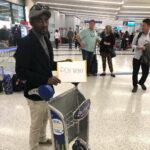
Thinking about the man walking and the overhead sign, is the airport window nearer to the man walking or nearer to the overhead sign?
the man walking

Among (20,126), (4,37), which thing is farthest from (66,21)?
(20,126)

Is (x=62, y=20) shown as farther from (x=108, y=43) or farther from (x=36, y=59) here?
(x=36, y=59)

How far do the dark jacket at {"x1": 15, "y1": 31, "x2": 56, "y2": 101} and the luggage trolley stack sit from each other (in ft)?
0.78

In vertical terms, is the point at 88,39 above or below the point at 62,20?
below

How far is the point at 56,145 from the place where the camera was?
60.0 inches

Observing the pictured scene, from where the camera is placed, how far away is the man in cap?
1.64 meters

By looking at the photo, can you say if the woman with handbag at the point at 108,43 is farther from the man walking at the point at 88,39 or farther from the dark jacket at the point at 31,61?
the dark jacket at the point at 31,61

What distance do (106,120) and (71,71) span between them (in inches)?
64.3

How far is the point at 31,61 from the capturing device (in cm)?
172

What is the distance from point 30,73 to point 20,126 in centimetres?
140

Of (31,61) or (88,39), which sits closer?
(31,61)

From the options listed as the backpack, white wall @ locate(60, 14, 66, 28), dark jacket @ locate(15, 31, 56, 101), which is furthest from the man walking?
white wall @ locate(60, 14, 66, 28)

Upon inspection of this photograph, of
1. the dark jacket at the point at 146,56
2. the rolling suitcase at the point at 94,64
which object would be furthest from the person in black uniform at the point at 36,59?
the rolling suitcase at the point at 94,64

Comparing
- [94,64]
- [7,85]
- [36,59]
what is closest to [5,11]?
[94,64]
